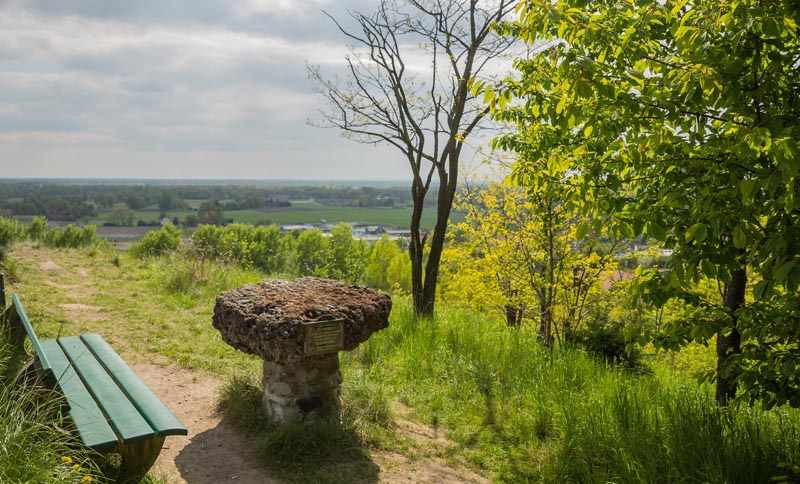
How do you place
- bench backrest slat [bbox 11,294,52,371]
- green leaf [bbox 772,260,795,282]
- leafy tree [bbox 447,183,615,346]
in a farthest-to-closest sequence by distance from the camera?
leafy tree [bbox 447,183,615,346] → bench backrest slat [bbox 11,294,52,371] → green leaf [bbox 772,260,795,282]

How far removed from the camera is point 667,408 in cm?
449

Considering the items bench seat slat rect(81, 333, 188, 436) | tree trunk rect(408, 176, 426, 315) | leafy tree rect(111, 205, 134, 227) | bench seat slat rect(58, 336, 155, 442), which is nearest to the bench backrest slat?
bench seat slat rect(58, 336, 155, 442)

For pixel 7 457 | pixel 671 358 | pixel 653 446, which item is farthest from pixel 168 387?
pixel 671 358

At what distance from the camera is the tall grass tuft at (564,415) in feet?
12.5

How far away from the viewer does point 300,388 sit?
4.75 m

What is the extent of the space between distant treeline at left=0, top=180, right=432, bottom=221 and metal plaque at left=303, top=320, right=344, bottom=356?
6.91 m

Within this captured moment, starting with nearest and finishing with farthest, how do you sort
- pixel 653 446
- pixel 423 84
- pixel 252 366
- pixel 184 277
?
pixel 653 446 → pixel 252 366 → pixel 423 84 → pixel 184 277

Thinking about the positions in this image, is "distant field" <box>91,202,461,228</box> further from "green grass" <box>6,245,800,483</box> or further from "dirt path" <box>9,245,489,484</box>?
"dirt path" <box>9,245,489,484</box>

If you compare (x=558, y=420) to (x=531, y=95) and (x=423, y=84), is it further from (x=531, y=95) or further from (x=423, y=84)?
(x=423, y=84)

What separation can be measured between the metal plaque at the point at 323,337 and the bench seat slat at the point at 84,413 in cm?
147

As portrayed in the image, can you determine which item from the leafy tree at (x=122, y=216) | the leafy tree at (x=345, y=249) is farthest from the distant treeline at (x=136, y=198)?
the leafy tree at (x=345, y=249)

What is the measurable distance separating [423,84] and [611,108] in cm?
624

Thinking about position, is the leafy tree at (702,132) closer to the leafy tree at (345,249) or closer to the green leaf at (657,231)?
the green leaf at (657,231)

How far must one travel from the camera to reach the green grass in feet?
12.8
